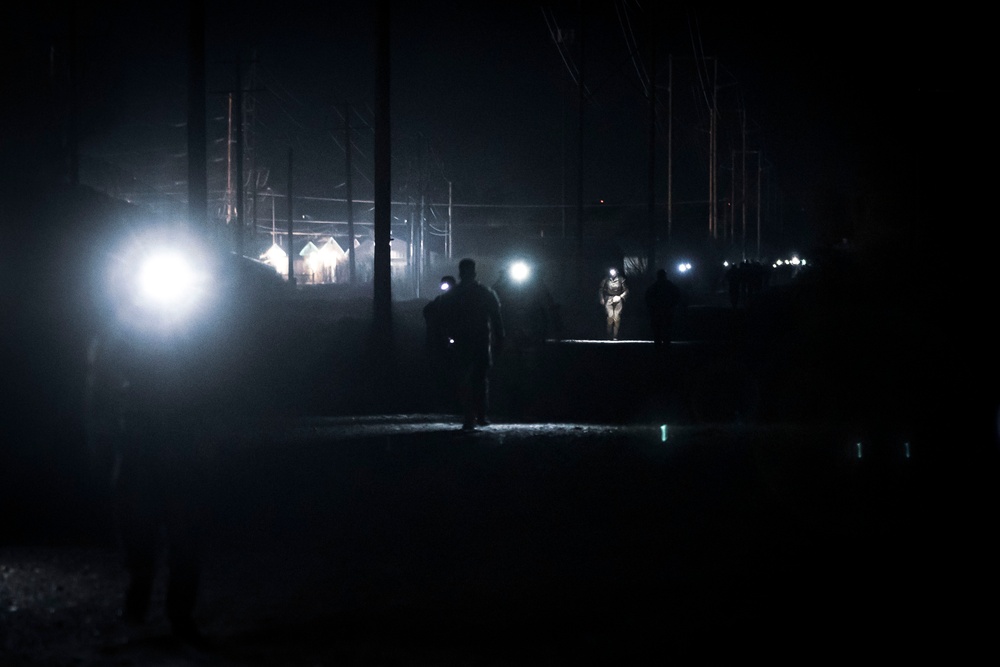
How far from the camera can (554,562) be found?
322 inches

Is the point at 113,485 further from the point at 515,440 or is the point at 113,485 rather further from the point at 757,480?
the point at 515,440

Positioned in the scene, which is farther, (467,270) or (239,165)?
(239,165)

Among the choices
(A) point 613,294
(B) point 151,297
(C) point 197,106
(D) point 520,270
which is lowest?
(B) point 151,297

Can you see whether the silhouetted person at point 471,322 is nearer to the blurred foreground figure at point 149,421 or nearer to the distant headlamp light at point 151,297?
the distant headlamp light at point 151,297

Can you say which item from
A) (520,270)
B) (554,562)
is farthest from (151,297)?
(520,270)

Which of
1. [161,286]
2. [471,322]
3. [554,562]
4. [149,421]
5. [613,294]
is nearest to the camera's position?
[149,421]

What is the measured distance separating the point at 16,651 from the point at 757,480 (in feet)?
23.5

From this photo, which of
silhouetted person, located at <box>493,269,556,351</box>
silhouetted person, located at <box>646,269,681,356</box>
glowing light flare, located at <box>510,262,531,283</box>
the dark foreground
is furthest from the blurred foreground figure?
glowing light flare, located at <box>510,262,531,283</box>

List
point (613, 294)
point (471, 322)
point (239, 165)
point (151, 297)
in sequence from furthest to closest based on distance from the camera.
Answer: point (239, 165)
point (613, 294)
point (471, 322)
point (151, 297)

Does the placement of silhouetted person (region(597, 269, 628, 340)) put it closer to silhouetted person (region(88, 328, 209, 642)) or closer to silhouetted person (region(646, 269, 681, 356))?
silhouetted person (region(646, 269, 681, 356))

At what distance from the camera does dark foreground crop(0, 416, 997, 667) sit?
6.17 m

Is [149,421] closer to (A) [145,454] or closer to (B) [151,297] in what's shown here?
(A) [145,454]

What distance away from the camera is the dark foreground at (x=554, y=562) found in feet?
20.2

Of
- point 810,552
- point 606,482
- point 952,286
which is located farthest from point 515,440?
point 952,286
